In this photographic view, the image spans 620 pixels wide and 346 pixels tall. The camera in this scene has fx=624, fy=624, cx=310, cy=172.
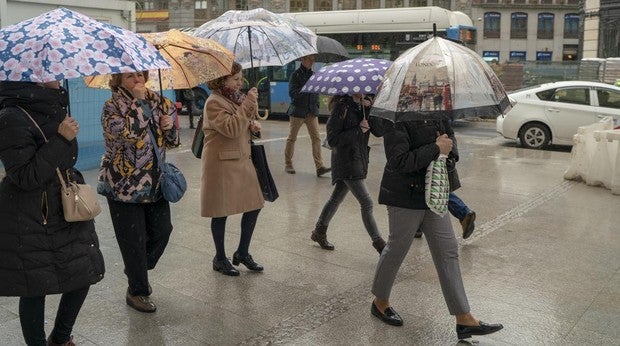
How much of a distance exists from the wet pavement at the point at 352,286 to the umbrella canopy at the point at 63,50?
1748mm

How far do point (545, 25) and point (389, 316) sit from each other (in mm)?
63293

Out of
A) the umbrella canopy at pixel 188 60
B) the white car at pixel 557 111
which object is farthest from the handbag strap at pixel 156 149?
the white car at pixel 557 111

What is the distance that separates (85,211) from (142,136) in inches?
36.1

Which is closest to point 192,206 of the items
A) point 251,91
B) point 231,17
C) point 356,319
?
point 231,17

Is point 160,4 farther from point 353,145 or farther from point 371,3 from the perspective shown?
point 353,145

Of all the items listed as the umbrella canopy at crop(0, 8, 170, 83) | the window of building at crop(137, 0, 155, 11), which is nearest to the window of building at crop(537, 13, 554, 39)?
the window of building at crop(137, 0, 155, 11)

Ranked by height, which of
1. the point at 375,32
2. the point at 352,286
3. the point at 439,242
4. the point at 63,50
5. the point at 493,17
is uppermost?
the point at 493,17

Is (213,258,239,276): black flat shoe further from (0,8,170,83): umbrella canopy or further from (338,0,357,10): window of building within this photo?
(338,0,357,10): window of building

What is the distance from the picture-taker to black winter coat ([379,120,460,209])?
3764mm

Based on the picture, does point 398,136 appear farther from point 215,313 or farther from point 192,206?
point 192,206

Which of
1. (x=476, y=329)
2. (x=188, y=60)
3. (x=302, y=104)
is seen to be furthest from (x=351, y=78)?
(x=302, y=104)

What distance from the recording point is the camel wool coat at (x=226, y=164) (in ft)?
15.4

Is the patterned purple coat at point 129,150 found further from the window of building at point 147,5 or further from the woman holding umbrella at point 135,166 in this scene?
the window of building at point 147,5

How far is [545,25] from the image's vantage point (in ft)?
201
